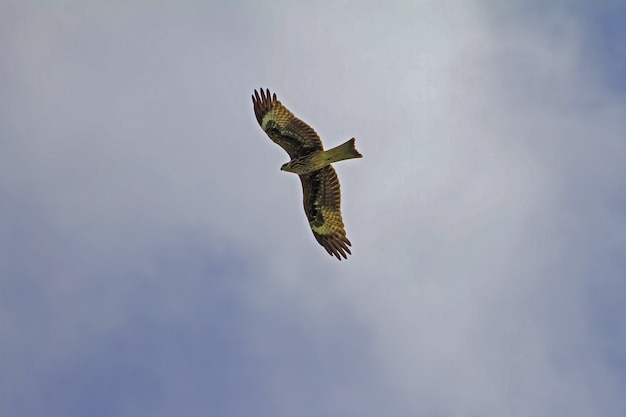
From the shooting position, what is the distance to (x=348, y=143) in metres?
22.9

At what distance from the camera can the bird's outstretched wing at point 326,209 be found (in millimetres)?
25125

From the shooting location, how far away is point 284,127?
24406mm

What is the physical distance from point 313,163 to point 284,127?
1405mm

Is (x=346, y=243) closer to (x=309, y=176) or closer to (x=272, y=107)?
(x=309, y=176)

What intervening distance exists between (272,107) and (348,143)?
297cm

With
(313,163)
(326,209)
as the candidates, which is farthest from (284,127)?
(326,209)

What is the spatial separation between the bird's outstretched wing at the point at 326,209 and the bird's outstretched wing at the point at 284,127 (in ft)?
3.47

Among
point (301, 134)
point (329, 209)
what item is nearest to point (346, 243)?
point (329, 209)

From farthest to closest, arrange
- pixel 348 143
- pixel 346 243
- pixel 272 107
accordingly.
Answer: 1. pixel 346 243
2. pixel 272 107
3. pixel 348 143

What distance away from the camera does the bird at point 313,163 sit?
24.0 meters

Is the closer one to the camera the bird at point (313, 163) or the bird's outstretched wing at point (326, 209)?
the bird at point (313, 163)

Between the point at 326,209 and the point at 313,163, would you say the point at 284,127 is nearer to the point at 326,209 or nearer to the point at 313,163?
the point at 313,163

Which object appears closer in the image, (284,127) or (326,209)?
(284,127)

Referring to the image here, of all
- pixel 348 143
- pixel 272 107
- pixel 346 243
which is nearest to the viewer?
pixel 348 143
